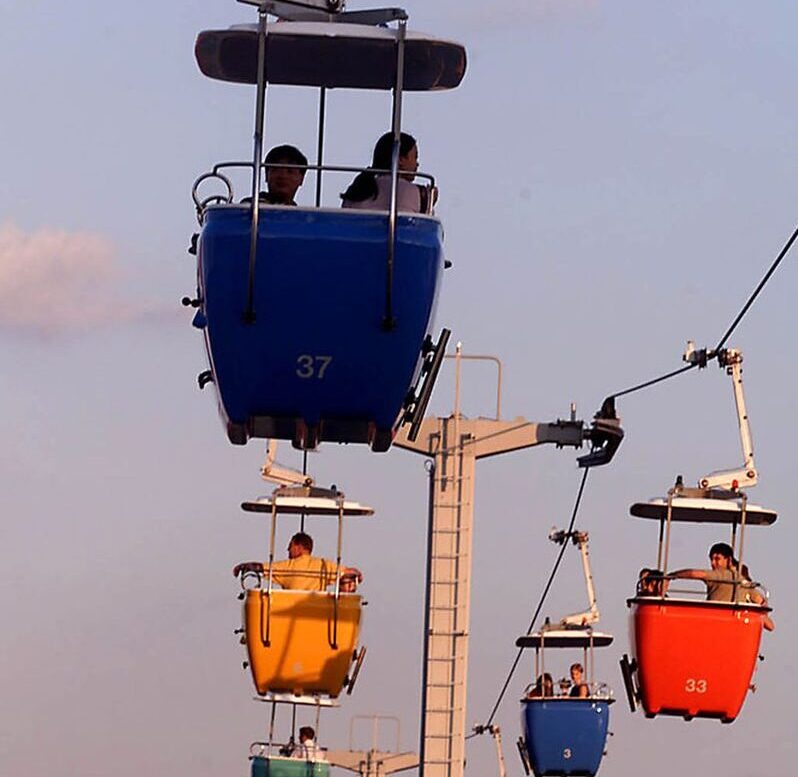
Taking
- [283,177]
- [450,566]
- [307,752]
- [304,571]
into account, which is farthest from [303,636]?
[283,177]

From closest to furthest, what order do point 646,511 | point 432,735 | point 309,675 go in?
point 646,511 < point 309,675 < point 432,735

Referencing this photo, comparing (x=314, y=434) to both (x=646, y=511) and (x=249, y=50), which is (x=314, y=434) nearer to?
(x=249, y=50)

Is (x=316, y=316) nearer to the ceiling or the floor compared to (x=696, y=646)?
nearer to the ceiling

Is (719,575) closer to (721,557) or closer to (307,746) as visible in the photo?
(721,557)

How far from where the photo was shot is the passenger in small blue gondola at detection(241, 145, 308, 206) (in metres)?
12.6

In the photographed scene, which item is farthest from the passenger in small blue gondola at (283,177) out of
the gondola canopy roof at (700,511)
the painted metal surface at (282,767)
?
the painted metal surface at (282,767)

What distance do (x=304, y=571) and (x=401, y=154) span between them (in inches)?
394

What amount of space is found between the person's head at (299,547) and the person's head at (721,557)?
10.4 feet

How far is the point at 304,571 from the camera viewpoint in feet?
73.3


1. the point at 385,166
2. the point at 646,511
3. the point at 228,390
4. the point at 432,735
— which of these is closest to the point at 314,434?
the point at 228,390

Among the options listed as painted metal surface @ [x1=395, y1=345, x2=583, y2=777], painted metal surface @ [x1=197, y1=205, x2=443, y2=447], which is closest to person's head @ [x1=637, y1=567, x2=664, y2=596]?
painted metal surface @ [x1=395, y1=345, x2=583, y2=777]

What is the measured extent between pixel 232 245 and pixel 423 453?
15.2m

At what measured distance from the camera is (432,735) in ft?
87.1

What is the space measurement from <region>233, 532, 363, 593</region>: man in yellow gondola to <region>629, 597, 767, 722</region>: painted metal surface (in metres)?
2.27
